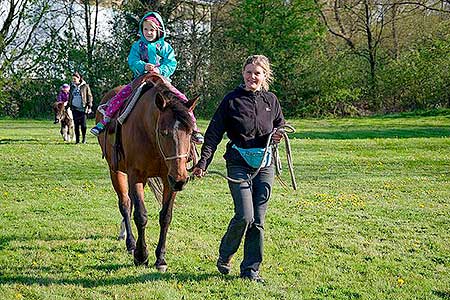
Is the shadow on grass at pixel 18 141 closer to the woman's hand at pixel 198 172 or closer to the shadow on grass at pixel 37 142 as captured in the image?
the shadow on grass at pixel 37 142

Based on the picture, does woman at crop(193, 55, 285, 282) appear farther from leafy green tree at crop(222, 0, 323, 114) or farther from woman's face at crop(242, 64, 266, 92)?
leafy green tree at crop(222, 0, 323, 114)

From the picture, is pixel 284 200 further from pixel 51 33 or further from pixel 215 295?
pixel 51 33

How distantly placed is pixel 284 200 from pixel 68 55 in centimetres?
2632

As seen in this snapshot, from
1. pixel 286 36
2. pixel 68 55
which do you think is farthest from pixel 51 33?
pixel 286 36

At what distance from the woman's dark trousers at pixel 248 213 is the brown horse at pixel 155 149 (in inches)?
21.2

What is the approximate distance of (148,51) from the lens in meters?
6.91

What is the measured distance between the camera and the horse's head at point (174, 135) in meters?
5.20

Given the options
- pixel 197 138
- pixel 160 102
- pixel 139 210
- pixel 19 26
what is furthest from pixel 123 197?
pixel 19 26

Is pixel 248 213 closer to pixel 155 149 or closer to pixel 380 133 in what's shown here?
pixel 155 149

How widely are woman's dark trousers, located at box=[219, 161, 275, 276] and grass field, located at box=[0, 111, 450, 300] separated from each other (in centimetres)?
26

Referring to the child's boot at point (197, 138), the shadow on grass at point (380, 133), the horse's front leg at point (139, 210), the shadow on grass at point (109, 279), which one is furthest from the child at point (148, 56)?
the shadow on grass at point (380, 133)

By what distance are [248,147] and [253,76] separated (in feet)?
2.07

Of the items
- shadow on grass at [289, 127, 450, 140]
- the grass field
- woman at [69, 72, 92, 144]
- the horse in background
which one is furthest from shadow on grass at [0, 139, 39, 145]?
shadow on grass at [289, 127, 450, 140]

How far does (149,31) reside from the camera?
6.77 m
